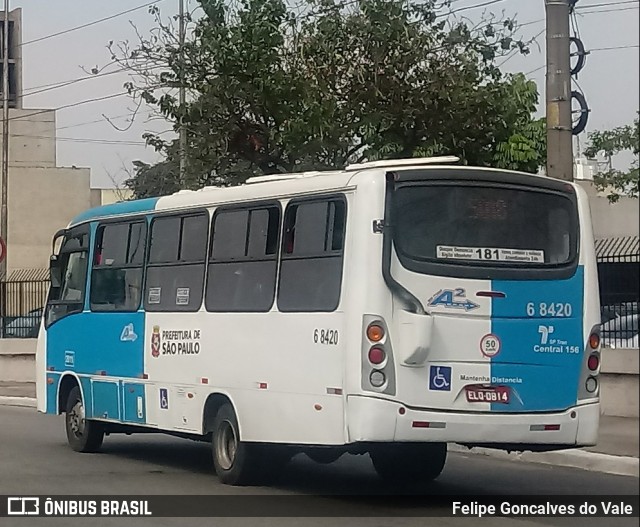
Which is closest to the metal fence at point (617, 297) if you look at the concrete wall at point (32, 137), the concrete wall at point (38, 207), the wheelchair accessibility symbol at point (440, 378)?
the wheelchair accessibility symbol at point (440, 378)

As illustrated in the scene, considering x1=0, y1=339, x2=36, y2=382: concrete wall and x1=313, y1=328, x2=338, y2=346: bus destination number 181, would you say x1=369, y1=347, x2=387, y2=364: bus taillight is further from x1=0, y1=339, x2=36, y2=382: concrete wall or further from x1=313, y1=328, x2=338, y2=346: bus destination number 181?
x1=0, y1=339, x2=36, y2=382: concrete wall

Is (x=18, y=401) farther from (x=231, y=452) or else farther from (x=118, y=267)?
(x=231, y=452)

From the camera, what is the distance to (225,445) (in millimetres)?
12430

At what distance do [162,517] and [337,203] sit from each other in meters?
3.04

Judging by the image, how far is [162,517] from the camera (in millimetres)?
10477

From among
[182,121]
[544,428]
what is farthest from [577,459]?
[182,121]

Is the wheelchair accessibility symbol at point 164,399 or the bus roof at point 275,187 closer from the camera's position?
the bus roof at point 275,187

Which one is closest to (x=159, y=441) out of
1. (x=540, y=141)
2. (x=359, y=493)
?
(x=359, y=493)

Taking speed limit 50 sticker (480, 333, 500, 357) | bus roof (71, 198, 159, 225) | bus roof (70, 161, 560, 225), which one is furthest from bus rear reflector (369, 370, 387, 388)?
bus roof (71, 198, 159, 225)

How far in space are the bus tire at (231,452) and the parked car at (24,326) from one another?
58.6 ft

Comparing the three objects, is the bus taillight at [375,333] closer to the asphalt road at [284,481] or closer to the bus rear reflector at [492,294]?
the bus rear reflector at [492,294]

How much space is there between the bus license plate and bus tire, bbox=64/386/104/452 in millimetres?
6093

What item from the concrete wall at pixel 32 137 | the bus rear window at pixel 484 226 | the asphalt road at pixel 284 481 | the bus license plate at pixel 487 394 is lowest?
the asphalt road at pixel 284 481

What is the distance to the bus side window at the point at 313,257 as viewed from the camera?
36.2 ft
